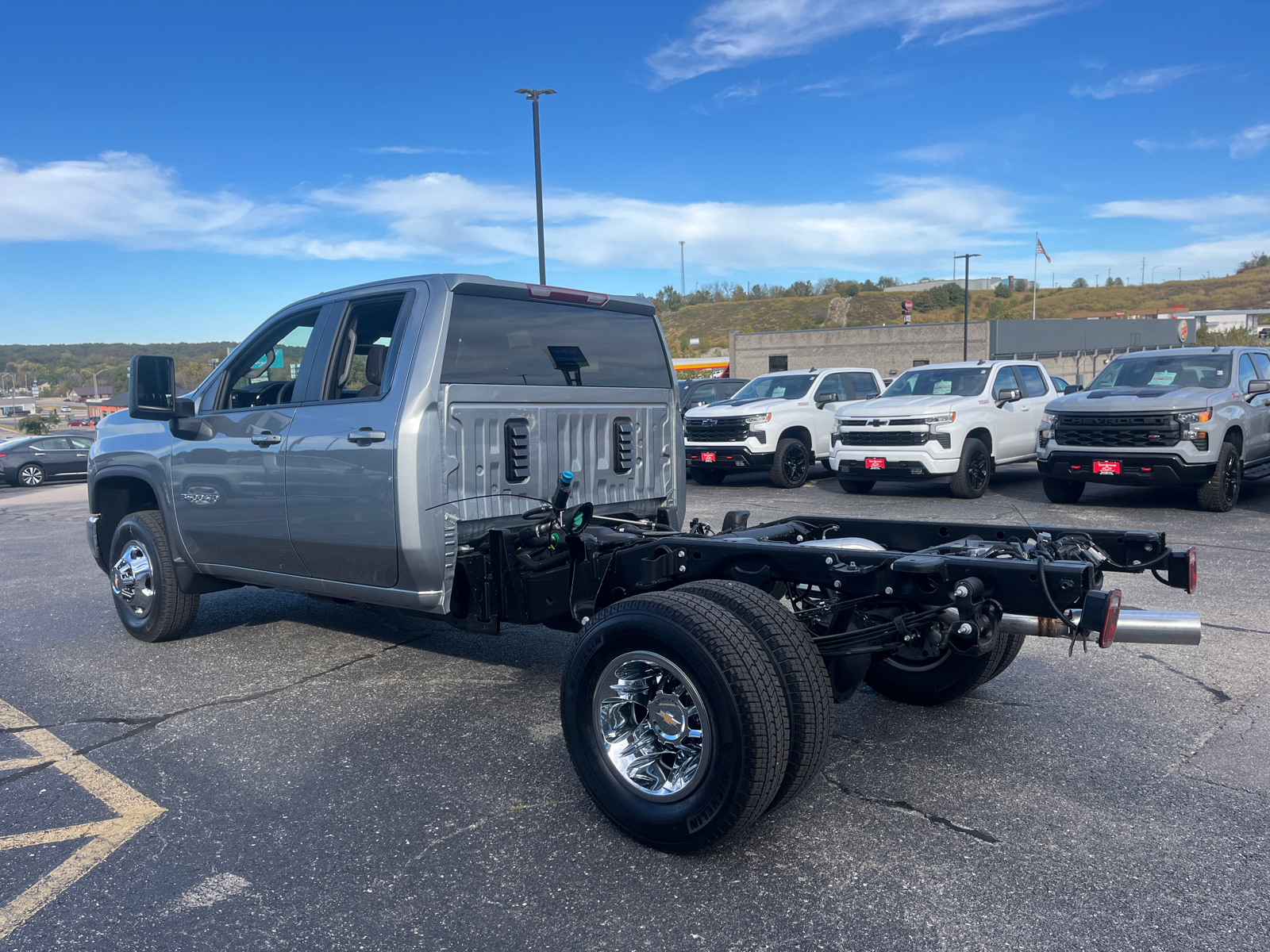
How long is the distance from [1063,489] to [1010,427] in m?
1.80

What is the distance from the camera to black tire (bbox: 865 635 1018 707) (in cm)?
418

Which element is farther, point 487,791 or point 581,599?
point 581,599

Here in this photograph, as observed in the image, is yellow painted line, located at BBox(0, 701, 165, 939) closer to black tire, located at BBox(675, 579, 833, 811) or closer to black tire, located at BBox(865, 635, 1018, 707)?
black tire, located at BBox(675, 579, 833, 811)

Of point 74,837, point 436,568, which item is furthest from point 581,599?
point 74,837

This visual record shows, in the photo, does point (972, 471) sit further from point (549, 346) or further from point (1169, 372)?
point (549, 346)

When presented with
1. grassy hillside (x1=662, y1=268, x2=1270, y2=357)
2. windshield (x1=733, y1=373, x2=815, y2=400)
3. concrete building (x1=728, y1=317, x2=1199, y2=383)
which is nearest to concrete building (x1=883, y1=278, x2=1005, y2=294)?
grassy hillside (x1=662, y1=268, x2=1270, y2=357)

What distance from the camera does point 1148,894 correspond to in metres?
2.77

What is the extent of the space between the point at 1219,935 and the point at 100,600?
25.5 ft

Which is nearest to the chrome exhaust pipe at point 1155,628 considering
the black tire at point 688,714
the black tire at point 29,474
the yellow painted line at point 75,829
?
the black tire at point 688,714

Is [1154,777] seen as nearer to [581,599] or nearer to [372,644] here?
[581,599]

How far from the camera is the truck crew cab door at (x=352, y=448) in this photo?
13.8ft

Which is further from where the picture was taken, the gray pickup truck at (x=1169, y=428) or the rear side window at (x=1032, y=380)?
the rear side window at (x=1032, y=380)

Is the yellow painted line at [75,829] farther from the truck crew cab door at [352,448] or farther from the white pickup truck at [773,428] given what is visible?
the white pickup truck at [773,428]

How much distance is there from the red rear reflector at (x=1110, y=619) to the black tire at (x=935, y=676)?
50.3 inches
